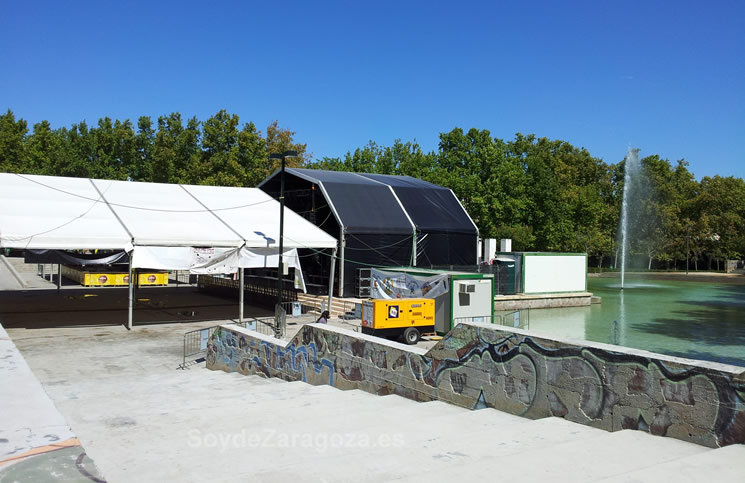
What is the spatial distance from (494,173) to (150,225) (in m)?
42.1

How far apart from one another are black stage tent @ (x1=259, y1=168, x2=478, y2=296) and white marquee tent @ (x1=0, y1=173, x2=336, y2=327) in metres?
3.98

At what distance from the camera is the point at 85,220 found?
2277cm

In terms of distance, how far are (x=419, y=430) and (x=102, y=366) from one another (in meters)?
12.8

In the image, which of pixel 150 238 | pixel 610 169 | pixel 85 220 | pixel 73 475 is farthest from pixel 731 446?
pixel 610 169

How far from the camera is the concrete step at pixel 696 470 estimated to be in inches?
175

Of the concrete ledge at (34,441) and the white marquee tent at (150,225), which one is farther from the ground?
the white marquee tent at (150,225)

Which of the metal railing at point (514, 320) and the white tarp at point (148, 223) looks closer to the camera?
the white tarp at point (148, 223)

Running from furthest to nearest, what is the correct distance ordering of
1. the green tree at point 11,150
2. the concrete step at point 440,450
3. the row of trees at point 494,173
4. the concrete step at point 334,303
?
the green tree at point 11,150 → the row of trees at point 494,173 → the concrete step at point 334,303 → the concrete step at point 440,450

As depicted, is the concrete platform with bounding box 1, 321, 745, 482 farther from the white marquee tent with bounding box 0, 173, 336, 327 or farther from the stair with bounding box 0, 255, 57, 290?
the stair with bounding box 0, 255, 57, 290

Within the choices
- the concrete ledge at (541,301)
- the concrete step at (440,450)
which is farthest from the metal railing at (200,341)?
the concrete ledge at (541,301)

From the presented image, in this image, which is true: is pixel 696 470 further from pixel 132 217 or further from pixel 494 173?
pixel 494 173

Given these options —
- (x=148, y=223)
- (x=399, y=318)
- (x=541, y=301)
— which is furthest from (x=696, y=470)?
(x=541, y=301)

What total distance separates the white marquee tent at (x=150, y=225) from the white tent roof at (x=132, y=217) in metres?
0.03

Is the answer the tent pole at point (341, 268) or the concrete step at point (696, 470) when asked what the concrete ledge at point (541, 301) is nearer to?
the tent pole at point (341, 268)
